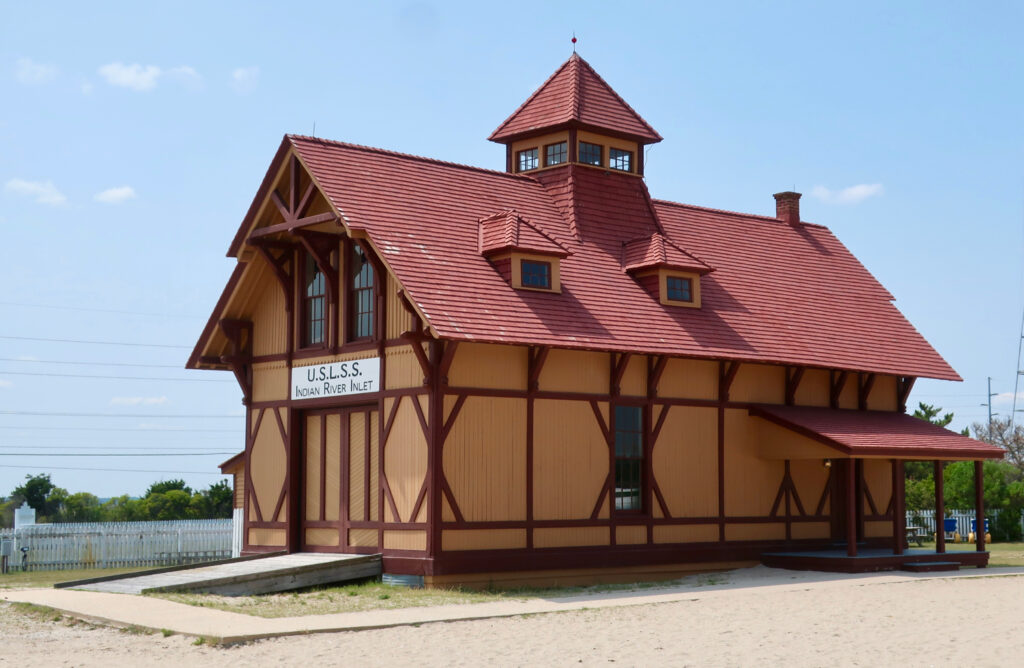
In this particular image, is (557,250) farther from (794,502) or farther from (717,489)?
(794,502)

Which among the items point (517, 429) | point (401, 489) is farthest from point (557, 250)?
point (401, 489)

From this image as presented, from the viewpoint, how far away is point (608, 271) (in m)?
24.6

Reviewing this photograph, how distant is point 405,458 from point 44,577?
1022 cm

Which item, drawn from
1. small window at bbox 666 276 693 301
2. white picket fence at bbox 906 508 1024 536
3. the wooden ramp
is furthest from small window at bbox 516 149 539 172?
white picket fence at bbox 906 508 1024 536

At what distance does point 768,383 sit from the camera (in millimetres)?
25953

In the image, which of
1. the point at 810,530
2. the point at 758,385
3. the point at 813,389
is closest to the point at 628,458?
the point at 758,385

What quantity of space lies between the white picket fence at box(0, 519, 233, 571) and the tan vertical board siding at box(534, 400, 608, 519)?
11975 mm

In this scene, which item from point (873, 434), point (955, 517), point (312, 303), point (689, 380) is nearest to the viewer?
point (312, 303)

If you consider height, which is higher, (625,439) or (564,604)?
(625,439)

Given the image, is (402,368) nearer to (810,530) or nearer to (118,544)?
(810,530)

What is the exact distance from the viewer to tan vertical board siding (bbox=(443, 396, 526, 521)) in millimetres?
20594

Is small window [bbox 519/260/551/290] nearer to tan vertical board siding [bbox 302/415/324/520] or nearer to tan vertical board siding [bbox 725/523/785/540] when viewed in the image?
tan vertical board siding [bbox 302/415/324/520]

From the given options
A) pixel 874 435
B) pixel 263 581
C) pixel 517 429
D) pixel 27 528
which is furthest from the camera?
pixel 27 528

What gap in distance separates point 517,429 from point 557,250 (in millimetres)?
3335
